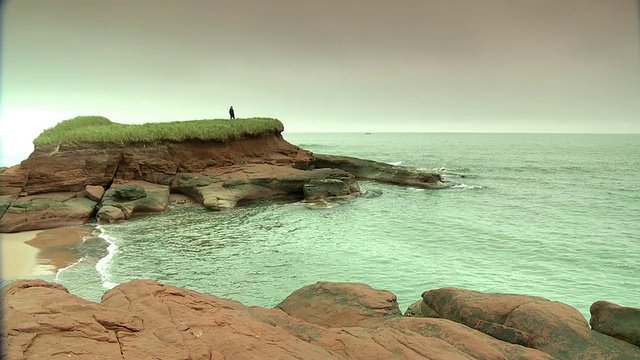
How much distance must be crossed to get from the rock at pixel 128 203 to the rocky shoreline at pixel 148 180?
40mm

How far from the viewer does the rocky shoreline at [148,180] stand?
16.5 m

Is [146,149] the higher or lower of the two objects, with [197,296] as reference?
higher

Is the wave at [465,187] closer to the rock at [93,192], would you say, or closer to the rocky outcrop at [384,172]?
the rocky outcrop at [384,172]

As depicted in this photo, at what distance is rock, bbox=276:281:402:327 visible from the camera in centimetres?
655

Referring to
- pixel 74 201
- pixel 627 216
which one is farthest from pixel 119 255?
pixel 627 216

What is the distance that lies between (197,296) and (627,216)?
72.8 ft

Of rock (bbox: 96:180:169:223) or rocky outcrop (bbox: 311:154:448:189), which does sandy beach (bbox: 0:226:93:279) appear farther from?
rocky outcrop (bbox: 311:154:448:189)

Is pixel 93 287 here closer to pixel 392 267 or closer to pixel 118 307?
pixel 118 307

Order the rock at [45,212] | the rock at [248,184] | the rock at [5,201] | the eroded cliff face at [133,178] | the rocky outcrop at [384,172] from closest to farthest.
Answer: the rock at [45,212]
the rock at [5,201]
the eroded cliff face at [133,178]
the rock at [248,184]
the rocky outcrop at [384,172]

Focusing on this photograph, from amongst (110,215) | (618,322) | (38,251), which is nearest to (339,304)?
(618,322)

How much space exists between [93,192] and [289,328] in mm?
16800

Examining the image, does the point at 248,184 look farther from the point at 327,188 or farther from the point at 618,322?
the point at 618,322

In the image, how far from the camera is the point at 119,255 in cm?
1201

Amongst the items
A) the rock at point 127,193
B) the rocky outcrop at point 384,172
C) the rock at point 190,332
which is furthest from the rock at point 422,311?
the rocky outcrop at point 384,172
